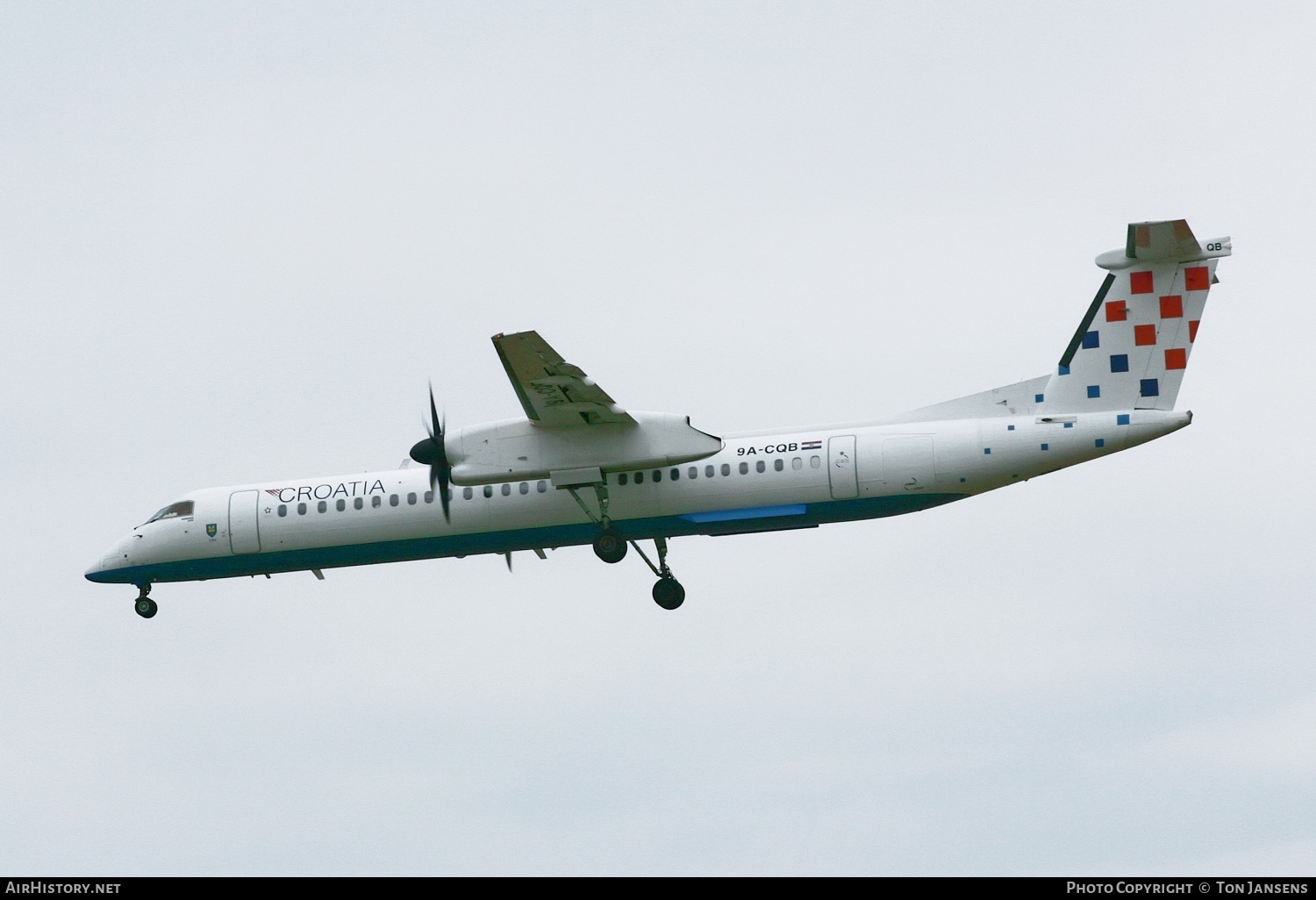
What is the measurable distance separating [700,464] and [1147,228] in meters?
8.62

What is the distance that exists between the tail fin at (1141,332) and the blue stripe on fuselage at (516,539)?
2.84m

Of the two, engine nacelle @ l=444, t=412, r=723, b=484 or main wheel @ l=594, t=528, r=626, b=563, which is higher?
engine nacelle @ l=444, t=412, r=723, b=484

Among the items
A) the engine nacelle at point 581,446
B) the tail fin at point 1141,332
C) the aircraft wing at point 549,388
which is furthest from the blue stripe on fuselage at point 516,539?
the tail fin at point 1141,332

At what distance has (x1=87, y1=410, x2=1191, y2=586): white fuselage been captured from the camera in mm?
31797

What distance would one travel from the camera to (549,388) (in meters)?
31.6

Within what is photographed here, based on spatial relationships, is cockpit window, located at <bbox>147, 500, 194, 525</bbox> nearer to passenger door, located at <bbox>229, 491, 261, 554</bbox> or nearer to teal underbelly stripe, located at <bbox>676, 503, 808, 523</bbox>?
passenger door, located at <bbox>229, 491, 261, 554</bbox>

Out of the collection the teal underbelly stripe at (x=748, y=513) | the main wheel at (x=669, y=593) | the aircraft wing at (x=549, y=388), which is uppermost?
the aircraft wing at (x=549, y=388)

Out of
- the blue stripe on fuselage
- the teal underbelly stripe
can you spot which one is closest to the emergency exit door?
the blue stripe on fuselage

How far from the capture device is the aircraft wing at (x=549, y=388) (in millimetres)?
30531

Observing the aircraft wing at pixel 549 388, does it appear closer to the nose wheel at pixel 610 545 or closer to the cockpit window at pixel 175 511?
the nose wheel at pixel 610 545

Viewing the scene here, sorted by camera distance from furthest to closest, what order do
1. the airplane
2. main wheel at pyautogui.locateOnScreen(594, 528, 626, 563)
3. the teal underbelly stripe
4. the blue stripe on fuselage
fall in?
1. main wheel at pyautogui.locateOnScreen(594, 528, 626, 563)
2. the teal underbelly stripe
3. the blue stripe on fuselage
4. the airplane

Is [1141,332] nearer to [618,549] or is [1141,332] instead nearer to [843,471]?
[843,471]

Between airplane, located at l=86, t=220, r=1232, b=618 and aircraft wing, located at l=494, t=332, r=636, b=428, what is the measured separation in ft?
0.11
